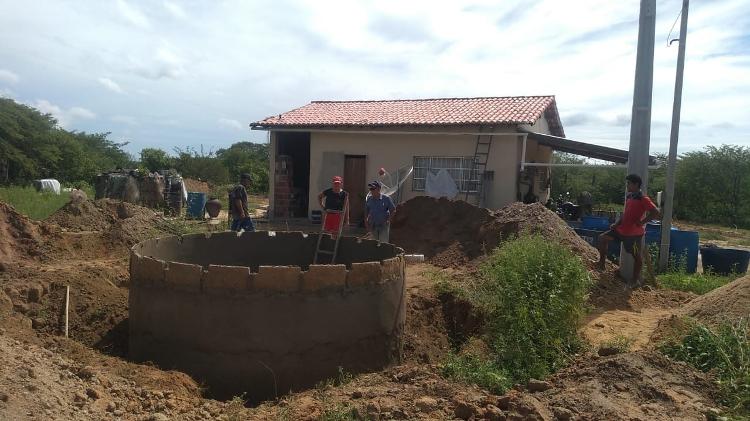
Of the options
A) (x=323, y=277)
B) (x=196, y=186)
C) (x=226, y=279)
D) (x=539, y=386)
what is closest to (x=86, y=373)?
(x=226, y=279)

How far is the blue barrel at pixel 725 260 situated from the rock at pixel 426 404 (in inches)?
302

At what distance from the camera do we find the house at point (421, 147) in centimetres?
1486

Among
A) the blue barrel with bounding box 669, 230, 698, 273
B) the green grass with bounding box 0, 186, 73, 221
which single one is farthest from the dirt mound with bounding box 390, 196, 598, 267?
the green grass with bounding box 0, 186, 73, 221

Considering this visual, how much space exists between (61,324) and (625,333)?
5.92 m

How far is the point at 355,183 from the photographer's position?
659 inches

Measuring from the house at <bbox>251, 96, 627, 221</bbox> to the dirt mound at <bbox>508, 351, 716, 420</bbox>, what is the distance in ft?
33.3

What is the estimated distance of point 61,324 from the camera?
6066 mm

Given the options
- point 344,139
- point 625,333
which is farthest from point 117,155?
point 625,333

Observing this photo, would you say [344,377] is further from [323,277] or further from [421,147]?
[421,147]

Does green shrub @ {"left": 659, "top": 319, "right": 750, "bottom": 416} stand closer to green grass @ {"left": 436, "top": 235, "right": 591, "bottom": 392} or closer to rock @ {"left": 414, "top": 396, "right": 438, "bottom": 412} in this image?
green grass @ {"left": 436, "top": 235, "right": 591, "bottom": 392}

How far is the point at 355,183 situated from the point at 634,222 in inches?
381

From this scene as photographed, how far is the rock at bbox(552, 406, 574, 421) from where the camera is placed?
3.58 metres

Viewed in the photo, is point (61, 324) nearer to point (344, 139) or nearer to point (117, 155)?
point (344, 139)

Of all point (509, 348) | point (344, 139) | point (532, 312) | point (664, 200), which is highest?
point (344, 139)
